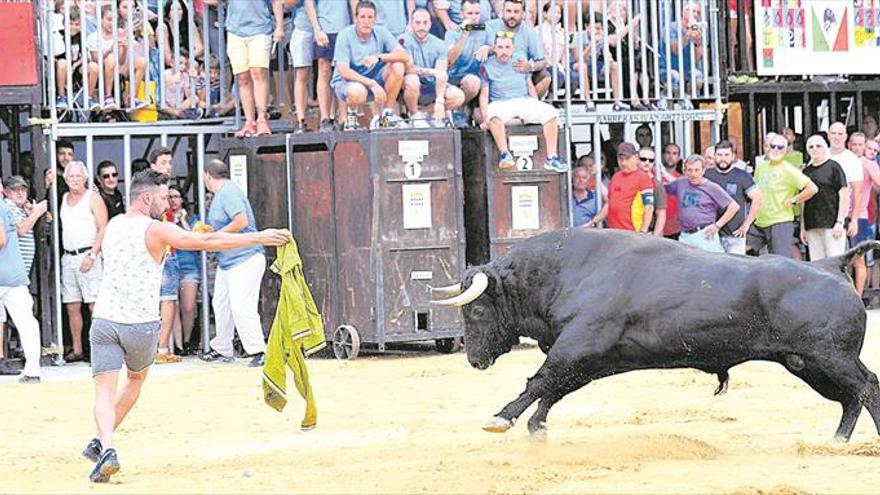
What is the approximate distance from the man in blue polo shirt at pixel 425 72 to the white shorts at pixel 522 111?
1.05 ft

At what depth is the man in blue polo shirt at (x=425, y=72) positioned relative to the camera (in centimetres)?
1588

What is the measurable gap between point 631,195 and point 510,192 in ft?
4.20

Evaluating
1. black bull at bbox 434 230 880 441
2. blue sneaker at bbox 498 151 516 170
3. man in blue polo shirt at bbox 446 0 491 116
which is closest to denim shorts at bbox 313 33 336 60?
man in blue polo shirt at bbox 446 0 491 116

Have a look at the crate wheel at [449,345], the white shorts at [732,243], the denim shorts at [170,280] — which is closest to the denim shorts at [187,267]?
the denim shorts at [170,280]

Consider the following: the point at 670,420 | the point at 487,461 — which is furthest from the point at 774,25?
the point at 487,461

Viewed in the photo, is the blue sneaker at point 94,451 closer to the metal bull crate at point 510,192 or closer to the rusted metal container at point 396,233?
the rusted metal container at point 396,233

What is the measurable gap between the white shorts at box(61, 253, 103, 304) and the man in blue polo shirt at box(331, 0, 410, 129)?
2.64 meters

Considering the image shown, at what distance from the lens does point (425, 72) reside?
1593cm

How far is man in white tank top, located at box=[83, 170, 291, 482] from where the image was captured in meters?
9.56

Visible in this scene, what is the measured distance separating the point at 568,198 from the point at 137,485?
8155 millimetres

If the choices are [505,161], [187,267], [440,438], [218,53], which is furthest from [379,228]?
[440,438]

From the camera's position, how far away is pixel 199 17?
17109 mm

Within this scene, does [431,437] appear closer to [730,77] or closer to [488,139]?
[488,139]

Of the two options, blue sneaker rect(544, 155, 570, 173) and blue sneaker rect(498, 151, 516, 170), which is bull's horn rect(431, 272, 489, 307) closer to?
blue sneaker rect(498, 151, 516, 170)
